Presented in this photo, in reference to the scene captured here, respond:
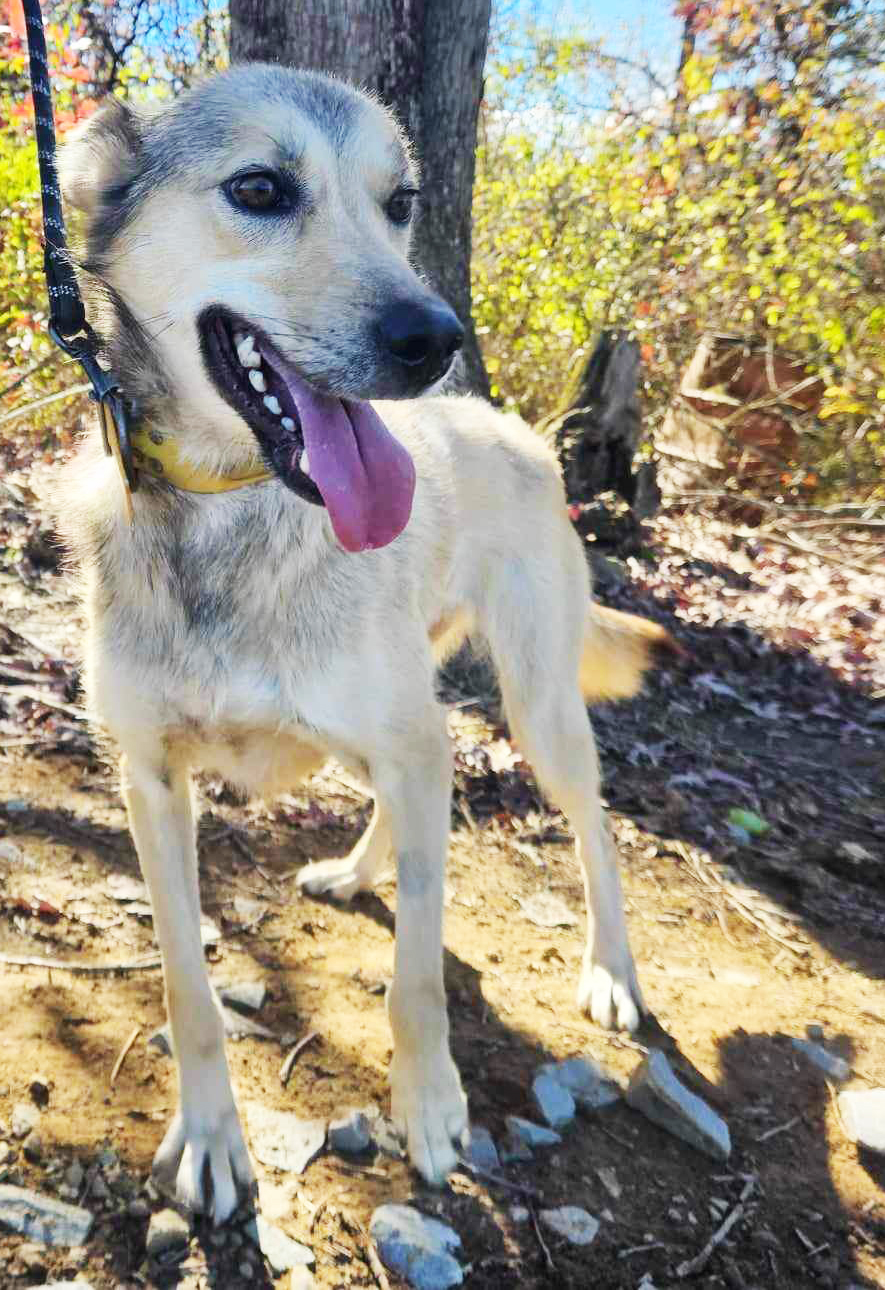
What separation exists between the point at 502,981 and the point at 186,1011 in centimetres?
104

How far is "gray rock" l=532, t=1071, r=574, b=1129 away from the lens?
2352 millimetres

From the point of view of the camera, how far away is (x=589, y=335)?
7688 mm

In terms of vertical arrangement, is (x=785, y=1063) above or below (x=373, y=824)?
below

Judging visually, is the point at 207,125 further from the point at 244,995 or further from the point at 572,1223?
the point at 572,1223

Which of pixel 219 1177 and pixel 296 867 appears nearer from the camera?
pixel 219 1177

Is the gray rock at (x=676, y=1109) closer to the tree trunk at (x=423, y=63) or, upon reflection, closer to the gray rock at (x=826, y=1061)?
the gray rock at (x=826, y=1061)

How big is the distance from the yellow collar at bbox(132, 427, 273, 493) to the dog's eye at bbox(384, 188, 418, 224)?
77 centimetres

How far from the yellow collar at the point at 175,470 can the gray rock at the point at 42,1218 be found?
139cm

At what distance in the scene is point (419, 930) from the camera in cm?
234

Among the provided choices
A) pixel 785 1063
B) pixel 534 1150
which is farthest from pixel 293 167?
pixel 785 1063

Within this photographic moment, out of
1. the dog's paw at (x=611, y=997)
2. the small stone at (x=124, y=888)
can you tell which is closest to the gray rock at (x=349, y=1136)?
the dog's paw at (x=611, y=997)

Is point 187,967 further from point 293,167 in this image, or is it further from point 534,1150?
point 293,167

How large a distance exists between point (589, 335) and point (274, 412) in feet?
20.1

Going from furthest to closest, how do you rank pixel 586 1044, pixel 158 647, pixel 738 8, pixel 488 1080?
pixel 738 8
pixel 586 1044
pixel 488 1080
pixel 158 647
